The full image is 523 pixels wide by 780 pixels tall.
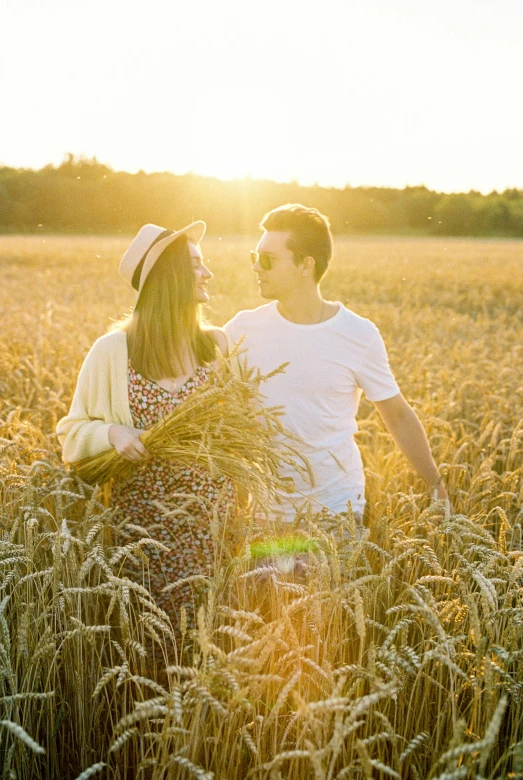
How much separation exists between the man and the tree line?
88.8ft

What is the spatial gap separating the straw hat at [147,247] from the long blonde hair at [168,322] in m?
0.05

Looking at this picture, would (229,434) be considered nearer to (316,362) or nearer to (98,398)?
(98,398)

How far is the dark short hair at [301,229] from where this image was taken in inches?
116

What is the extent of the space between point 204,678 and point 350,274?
17.3m

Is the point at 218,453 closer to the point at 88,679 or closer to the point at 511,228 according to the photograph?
the point at 88,679

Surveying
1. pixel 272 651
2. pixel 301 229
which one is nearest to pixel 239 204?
pixel 301 229

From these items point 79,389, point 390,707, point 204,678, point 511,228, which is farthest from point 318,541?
point 511,228

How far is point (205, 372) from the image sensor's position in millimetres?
2707

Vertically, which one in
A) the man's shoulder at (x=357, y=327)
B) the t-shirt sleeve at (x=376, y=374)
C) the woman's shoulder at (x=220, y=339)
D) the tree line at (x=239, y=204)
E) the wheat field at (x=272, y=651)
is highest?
the tree line at (x=239, y=204)

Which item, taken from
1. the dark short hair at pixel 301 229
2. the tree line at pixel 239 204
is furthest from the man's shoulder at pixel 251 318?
the tree line at pixel 239 204

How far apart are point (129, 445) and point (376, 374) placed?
1.09 metres

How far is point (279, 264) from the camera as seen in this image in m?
2.93

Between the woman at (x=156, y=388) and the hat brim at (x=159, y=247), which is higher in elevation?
the hat brim at (x=159, y=247)

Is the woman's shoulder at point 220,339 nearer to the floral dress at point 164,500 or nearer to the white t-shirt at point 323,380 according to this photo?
the white t-shirt at point 323,380
